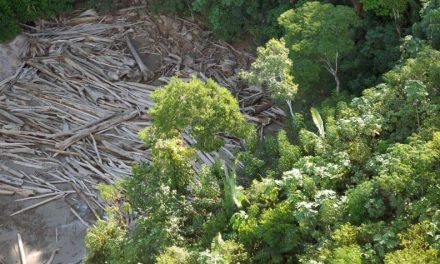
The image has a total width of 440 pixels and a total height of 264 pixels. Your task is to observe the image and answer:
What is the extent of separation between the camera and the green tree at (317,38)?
10.5m

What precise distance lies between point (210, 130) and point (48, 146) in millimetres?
5930

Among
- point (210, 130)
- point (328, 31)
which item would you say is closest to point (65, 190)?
point (210, 130)

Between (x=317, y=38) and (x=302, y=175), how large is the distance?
3008 mm

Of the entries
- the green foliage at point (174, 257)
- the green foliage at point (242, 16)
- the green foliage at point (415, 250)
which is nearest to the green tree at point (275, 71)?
the green foliage at point (174, 257)

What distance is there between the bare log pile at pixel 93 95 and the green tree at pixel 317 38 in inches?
95.0

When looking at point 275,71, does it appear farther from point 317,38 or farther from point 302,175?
point 302,175

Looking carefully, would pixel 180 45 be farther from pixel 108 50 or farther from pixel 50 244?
pixel 50 244

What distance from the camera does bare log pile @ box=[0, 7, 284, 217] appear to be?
12.8 metres

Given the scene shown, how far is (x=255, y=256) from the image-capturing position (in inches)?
329

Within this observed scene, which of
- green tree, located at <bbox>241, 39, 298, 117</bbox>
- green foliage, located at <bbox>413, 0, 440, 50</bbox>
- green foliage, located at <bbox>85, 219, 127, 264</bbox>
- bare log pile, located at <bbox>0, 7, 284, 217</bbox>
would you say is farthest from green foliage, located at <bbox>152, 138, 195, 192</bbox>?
green foliage, located at <bbox>413, 0, 440, 50</bbox>

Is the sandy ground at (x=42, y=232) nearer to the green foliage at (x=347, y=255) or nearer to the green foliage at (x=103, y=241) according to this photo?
the green foliage at (x=103, y=241)

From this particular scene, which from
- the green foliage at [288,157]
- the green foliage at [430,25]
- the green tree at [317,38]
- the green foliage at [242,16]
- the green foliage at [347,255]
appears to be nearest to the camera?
the green foliage at [347,255]

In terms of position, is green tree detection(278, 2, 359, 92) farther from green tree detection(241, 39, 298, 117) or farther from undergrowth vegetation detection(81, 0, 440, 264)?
green tree detection(241, 39, 298, 117)

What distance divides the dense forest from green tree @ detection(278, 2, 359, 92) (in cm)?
2
